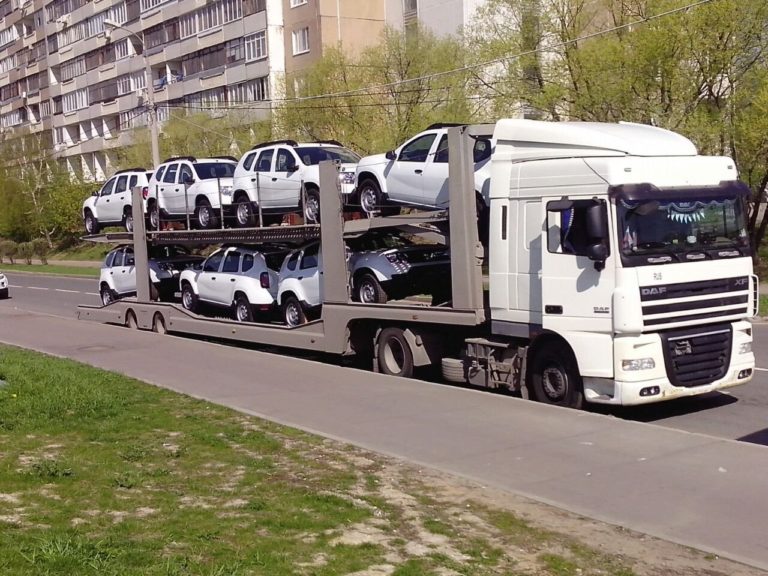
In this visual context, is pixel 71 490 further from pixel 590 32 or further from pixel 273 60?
pixel 273 60

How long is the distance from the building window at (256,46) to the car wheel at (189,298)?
127 ft

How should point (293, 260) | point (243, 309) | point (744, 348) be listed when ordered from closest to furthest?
point (744, 348)
point (293, 260)
point (243, 309)

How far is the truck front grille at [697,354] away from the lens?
10.1 meters

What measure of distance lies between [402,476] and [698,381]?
402 centimetres

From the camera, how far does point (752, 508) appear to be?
6891 millimetres

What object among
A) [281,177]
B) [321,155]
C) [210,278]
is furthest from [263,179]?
[210,278]

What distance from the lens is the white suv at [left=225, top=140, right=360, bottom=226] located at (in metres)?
15.8

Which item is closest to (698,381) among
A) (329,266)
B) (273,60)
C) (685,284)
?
(685,284)

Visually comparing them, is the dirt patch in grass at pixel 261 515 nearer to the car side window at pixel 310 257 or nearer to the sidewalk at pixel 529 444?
the sidewalk at pixel 529 444

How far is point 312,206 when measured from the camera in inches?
614

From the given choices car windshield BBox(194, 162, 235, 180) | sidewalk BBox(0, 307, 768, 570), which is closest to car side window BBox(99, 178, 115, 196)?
car windshield BBox(194, 162, 235, 180)

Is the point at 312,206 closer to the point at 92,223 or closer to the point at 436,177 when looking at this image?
the point at 436,177

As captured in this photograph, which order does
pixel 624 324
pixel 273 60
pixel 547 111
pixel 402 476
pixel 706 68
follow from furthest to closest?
pixel 273 60 → pixel 547 111 → pixel 706 68 → pixel 624 324 → pixel 402 476

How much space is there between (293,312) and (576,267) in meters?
6.84
